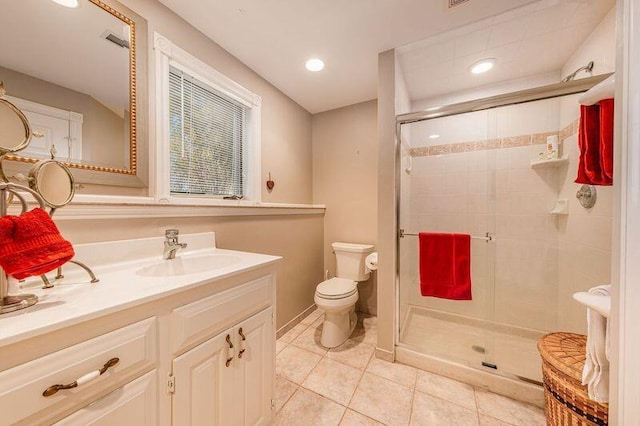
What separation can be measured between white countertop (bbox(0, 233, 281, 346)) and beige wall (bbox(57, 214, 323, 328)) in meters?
0.06

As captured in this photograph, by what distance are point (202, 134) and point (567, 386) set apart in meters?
2.30

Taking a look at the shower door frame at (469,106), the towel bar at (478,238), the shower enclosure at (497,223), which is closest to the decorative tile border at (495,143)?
the shower enclosure at (497,223)

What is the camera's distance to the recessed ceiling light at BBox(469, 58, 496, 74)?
1.81 meters

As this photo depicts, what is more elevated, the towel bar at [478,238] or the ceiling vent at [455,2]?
the ceiling vent at [455,2]

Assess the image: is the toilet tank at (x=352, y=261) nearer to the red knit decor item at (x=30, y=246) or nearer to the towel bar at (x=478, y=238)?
the towel bar at (x=478, y=238)

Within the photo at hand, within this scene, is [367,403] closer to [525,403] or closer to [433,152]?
[525,403]

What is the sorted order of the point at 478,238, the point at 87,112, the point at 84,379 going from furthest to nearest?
1. the point at 478,238
2. the point at 87,112
3. the point at 84,379

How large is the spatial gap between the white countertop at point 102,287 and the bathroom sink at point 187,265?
3cm

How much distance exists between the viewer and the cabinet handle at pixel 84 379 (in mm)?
504

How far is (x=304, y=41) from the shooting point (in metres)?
1.59

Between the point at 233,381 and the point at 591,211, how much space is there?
90.2 inches

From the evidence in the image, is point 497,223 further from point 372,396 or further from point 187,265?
point 187,265

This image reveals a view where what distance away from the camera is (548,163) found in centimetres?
179

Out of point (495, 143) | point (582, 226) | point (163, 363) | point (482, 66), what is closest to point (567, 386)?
point (582, 226)
